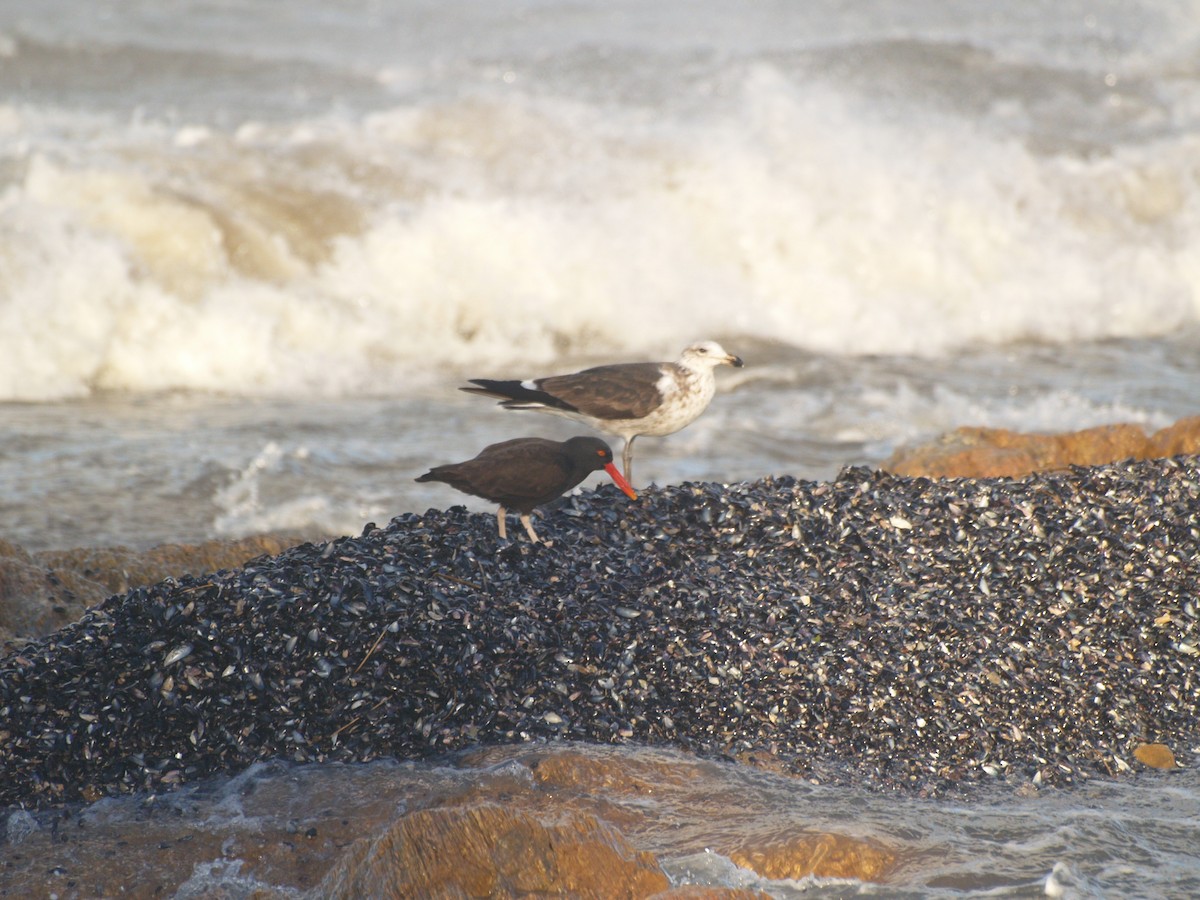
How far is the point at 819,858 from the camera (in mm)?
3875

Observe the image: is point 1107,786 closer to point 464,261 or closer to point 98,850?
point 98,850

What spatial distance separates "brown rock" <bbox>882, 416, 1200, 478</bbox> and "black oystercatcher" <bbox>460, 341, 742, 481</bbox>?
1448 millimetres

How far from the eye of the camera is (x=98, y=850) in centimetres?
389

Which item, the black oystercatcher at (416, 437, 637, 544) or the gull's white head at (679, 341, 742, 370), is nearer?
the black oystercatcher at (416, 437, 637, 544)

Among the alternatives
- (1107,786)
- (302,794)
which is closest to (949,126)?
(1107,786)

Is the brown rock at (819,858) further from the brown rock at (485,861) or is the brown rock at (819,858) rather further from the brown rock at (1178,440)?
the brown rock at (1178,440)

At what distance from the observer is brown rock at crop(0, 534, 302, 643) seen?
17.5ft

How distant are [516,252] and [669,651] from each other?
26.3 feet

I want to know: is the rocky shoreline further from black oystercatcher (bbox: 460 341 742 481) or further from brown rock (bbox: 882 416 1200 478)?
brown rock (bbox: 882 416 1200 478)

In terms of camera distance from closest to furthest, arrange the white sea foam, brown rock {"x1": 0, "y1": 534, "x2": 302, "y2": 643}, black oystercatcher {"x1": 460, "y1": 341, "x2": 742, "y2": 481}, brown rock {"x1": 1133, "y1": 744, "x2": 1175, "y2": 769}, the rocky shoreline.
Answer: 1. the rocky shoreline
2. brown rock {"x1": 1133, "y1": 744, "x2": 1175, "y2": 769}
3. brown rock {"x1": 0, "y1": 534, "x2": 302, "y2": 643}
4. black oystercatcher {"x1": 460, "y1": 341, "x2": 742, "y2": 481}
5. the white sea foam

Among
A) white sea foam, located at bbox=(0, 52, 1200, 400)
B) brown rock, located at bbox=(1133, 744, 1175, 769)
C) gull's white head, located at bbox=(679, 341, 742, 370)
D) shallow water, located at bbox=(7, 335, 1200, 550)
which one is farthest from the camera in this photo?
white sea foam, located at bbox=(0, 52, 1200, 400)

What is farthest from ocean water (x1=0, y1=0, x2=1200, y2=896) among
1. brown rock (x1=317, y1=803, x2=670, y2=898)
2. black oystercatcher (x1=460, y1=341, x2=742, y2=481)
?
black oystercatcher (x1=460, y1=341, x2=742, y2=481)

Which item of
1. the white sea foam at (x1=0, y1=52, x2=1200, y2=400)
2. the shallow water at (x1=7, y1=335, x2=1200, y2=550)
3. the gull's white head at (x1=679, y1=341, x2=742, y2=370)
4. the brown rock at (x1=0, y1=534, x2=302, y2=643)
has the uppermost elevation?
the white sea foam at (x1=0, y1=52, x2=1200, y2=400)

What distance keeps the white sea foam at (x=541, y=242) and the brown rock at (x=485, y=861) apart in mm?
7210
